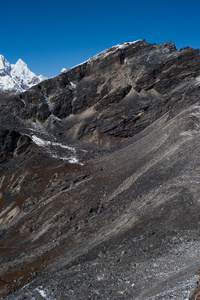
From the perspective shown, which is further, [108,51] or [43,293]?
[108,51]

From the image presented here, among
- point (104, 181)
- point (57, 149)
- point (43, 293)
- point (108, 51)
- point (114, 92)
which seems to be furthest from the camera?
point (108, 51)

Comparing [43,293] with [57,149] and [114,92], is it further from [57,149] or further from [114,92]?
[114,92]

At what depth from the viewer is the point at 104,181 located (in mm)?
56500

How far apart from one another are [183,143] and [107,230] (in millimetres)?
22385

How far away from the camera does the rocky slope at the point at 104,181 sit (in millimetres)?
27422

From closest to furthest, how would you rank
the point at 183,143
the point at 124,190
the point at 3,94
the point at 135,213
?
the point at 135,213 → the point at 124,190 → the point at 183,143 → the point at 3,94

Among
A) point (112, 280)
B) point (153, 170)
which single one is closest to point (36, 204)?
point (153, 170)

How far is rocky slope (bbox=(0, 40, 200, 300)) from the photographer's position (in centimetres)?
2742

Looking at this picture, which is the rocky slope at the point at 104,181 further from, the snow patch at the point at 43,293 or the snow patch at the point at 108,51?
the snow patch at the point at 108,51

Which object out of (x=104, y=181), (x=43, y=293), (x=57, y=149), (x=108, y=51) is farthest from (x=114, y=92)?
(x=43, y=293)

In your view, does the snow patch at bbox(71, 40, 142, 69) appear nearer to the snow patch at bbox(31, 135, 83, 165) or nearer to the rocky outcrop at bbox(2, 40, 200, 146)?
the rocky outcrop at bbox(2, 40, 200, 146)

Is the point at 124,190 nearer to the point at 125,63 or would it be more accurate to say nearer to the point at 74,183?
the point at 74,183

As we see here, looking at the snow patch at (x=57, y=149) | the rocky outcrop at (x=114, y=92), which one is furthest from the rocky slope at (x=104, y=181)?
the snow patch at (x=57, y=149)

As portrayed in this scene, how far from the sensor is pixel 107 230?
1500 inches
